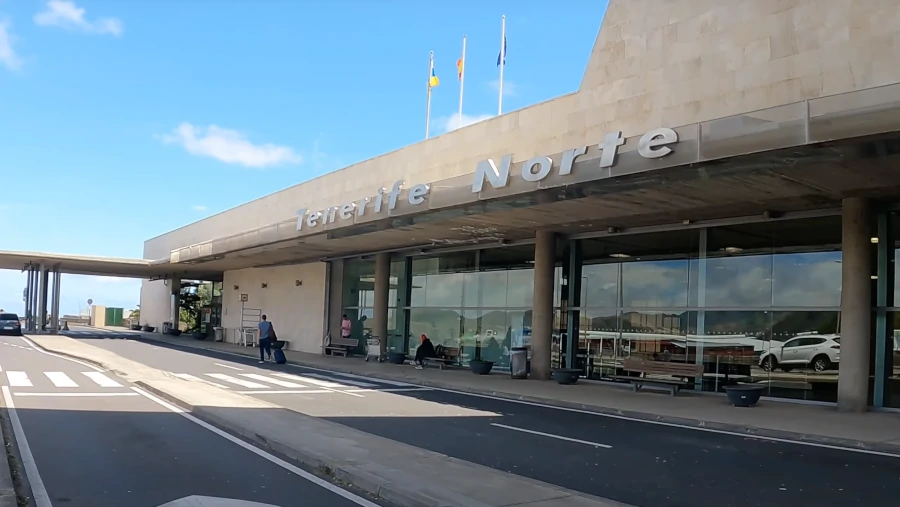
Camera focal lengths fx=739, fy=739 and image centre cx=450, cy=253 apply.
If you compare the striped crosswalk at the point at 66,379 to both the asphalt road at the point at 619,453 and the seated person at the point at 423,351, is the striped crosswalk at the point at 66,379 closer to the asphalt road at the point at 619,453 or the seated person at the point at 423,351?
the asphalt road at the point at 619,453

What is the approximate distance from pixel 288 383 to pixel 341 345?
12799 millimetres

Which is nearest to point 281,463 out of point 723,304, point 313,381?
point 313,381

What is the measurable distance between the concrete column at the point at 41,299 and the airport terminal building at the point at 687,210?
26285 mm

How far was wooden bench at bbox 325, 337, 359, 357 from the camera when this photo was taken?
32.3 m

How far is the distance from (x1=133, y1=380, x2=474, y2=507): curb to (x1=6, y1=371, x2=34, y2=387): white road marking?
722 cm

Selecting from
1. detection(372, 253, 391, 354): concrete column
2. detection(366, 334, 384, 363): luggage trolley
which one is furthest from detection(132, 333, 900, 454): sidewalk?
detection(372, 253, 391, 354): concrete column

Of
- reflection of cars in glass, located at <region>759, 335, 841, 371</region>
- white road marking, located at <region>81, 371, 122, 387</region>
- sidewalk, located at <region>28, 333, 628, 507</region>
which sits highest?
reflection of cars in glass, located at <region>759, 335, 841, 371</region>

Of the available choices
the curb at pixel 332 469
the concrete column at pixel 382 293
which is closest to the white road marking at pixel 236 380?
the curb at pixel 332 469

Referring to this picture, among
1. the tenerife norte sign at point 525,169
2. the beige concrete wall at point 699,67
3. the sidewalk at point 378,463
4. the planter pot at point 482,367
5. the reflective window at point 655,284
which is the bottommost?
the planter pot at point 482,367

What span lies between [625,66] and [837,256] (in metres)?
7.12

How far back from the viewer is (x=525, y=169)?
16.4 m

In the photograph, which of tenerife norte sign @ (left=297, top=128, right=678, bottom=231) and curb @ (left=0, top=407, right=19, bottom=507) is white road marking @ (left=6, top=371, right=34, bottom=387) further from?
tenerife norte sign @ (left=297, top=128, right=678, bottom=231)

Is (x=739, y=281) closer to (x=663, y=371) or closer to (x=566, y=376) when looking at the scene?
(x=663, y=371)

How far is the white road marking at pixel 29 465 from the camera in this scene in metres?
7.54
